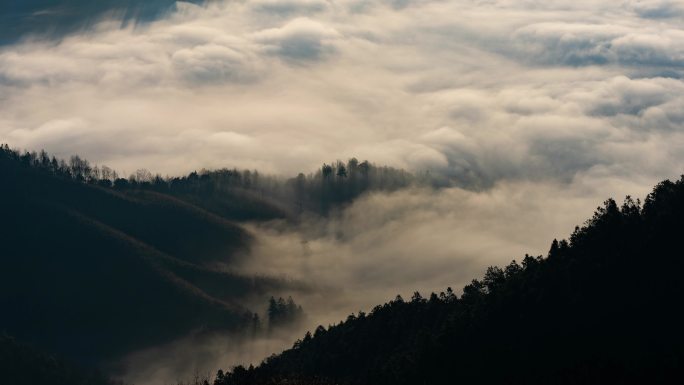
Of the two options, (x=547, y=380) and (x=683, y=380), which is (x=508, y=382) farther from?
(x=683, y=380)

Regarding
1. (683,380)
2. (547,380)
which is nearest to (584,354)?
(547,380)

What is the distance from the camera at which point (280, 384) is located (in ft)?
650

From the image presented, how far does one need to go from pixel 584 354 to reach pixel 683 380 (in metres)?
28.9

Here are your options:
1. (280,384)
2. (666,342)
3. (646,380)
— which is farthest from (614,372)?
(280,384)

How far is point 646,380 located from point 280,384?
7213 cm

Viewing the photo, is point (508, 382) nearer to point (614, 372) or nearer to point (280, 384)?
point (614, 372)

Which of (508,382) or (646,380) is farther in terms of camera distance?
(508,382)

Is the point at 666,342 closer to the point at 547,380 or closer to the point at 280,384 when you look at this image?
the point at 547,380

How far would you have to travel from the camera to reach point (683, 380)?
173 m

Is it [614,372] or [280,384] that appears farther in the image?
[280,384]

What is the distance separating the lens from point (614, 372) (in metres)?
182

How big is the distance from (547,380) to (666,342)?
28122mm

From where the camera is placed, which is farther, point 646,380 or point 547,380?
point 547,380

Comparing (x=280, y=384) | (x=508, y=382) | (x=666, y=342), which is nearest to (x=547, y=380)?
(x=508, y=382)
